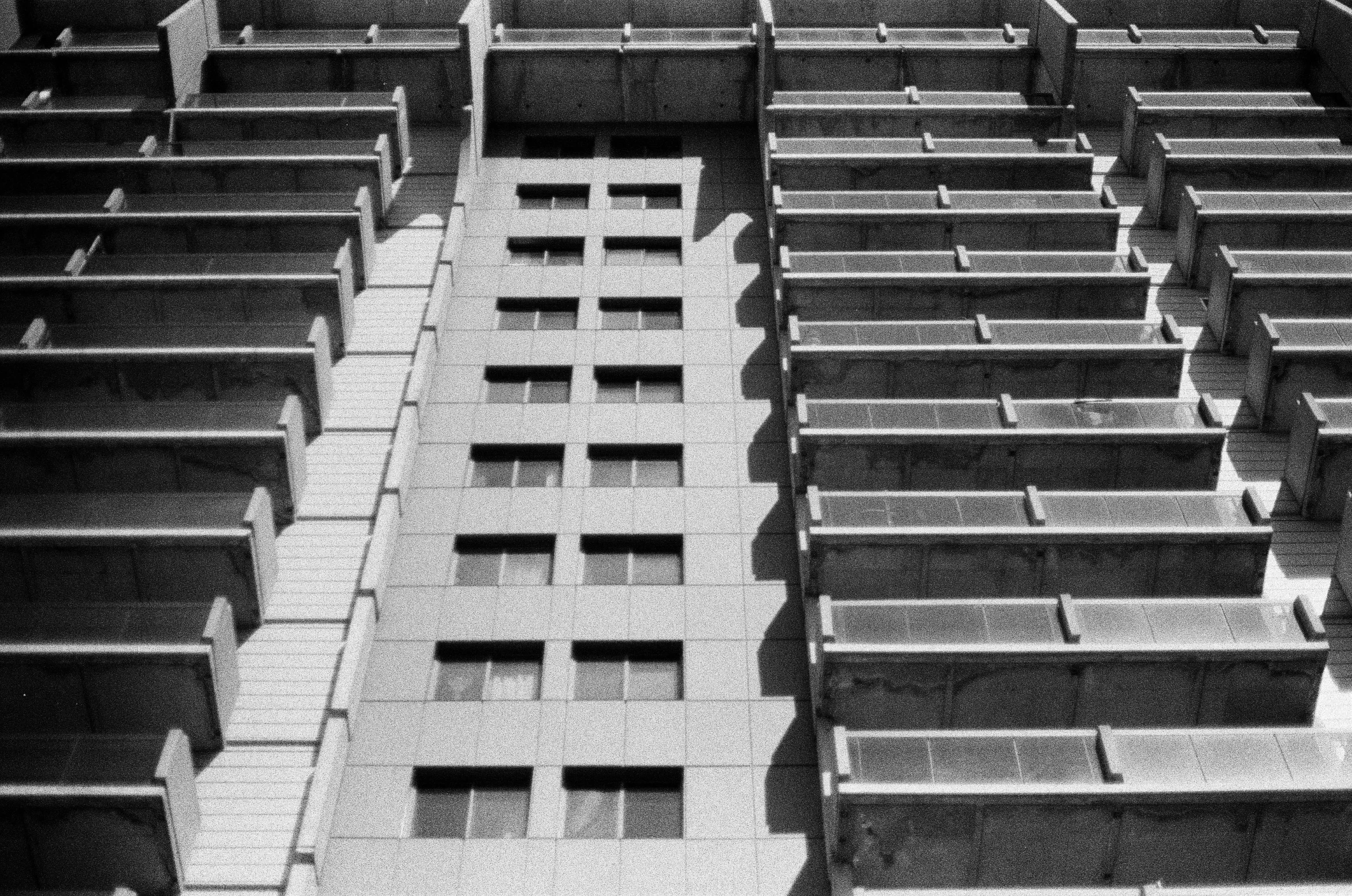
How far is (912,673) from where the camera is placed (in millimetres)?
27078

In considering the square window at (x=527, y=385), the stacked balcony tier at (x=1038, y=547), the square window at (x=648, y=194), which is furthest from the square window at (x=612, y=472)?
the square window at (x=648, y=194)

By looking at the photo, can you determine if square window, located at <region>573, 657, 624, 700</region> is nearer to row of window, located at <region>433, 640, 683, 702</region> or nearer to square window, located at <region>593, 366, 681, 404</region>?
row of window, located at <region>433, 640, 683, 702</region>

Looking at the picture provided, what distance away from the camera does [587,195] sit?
41.6m

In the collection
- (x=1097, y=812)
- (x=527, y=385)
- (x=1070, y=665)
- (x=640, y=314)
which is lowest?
(x=1097, y=812)

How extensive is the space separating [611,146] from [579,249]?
5200mm

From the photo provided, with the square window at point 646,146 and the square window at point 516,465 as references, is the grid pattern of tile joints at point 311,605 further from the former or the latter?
the square window at point 646,146

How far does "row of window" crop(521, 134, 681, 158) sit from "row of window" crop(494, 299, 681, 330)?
7314mm

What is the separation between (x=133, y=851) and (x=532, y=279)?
60.8ft

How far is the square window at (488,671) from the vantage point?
29.0 metres

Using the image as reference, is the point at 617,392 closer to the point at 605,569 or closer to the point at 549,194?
the point at 605,569

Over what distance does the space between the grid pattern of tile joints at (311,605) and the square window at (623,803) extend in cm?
484

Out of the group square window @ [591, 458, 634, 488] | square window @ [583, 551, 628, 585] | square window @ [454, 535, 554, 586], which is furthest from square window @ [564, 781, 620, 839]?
square window @ [591, 458, 634, 488]

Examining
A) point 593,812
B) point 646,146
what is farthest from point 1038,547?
point 646,146

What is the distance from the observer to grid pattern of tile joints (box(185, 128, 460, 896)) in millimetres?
25906
